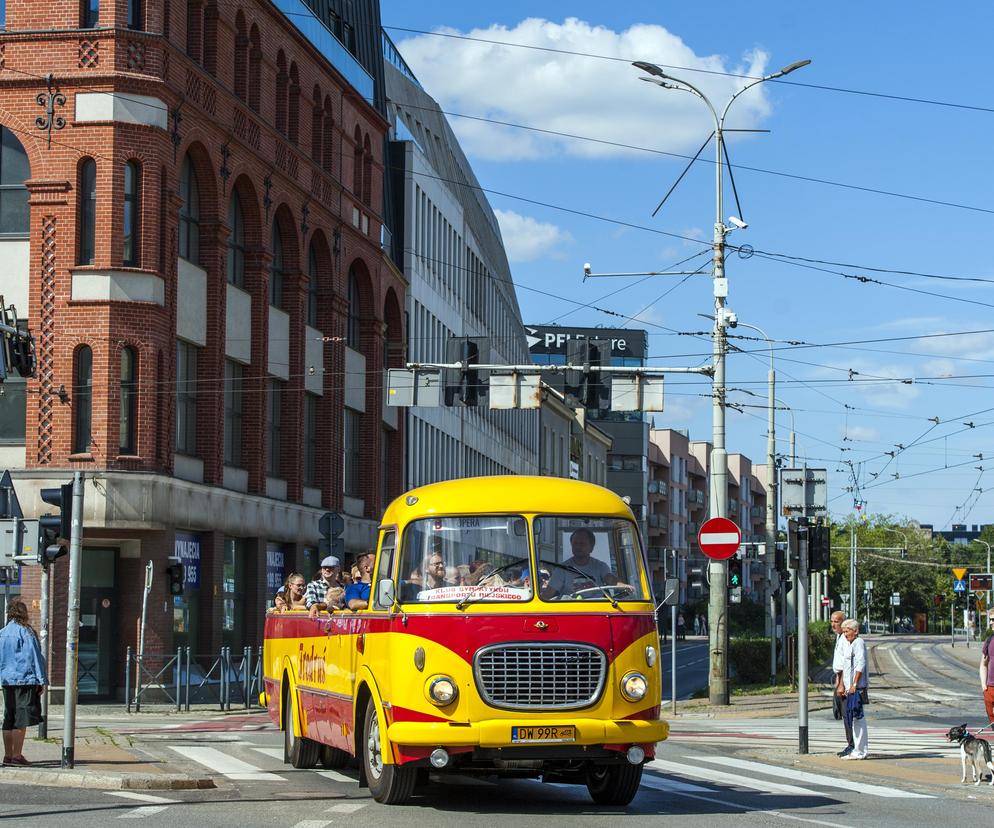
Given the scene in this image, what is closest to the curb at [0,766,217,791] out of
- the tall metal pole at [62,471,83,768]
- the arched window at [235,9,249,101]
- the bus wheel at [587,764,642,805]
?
the tall metal pole at [62,471,83,768]

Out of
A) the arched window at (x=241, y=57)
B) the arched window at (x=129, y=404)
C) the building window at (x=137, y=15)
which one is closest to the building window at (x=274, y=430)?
the arched window at (x=241, y=57)

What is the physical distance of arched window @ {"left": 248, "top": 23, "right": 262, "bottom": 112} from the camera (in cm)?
4372

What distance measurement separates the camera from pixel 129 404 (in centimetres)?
3622

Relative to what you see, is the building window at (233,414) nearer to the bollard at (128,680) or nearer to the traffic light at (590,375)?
the bollard at (128,680)

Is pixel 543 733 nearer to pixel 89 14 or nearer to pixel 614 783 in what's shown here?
pixel 614 783

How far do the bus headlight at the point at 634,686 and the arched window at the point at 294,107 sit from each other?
115ft

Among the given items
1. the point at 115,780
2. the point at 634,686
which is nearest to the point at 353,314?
the point at 115,780

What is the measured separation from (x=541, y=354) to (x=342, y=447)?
271 feet

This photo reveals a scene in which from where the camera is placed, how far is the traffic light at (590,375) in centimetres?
3089

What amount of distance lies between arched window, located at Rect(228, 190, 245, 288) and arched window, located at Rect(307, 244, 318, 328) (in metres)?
5.30

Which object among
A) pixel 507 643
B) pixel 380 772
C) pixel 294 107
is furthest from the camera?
pixel 294 107

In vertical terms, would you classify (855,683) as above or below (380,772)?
above

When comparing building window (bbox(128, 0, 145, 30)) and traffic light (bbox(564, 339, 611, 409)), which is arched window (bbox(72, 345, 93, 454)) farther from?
traffic light (bbox(564, 339, 611, 409))

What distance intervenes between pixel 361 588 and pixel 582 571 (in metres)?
2.33
